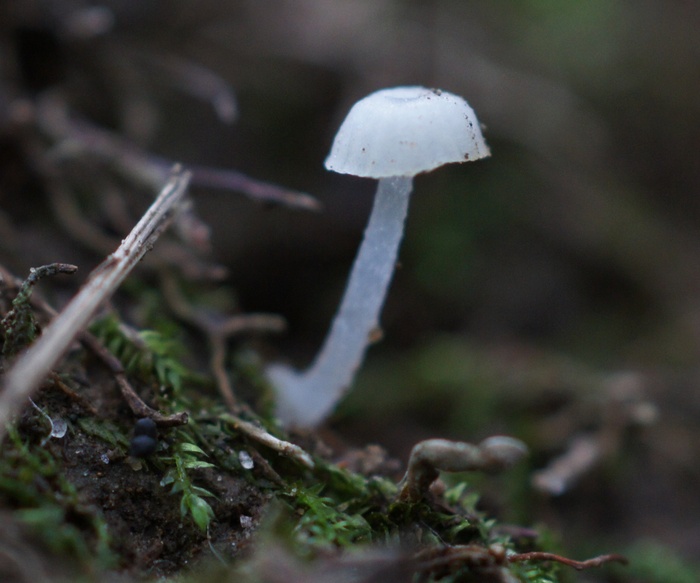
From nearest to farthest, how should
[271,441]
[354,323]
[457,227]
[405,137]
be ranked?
[405,137], [271,441], [354,323], [457,227]

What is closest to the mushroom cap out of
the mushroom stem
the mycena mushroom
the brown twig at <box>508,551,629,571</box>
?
the mycena mushroom

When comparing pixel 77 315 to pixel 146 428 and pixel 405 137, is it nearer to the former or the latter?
pixel 146 428

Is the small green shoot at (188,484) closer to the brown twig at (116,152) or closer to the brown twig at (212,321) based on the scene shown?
the brown twig at (212,321)

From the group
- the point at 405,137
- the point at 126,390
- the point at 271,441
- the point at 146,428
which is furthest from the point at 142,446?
the point at 405,137

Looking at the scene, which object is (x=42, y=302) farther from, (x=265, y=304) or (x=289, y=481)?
(x=265, y=304)

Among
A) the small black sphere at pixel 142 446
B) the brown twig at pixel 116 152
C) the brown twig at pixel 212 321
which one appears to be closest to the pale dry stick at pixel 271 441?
the small black sphere at pixel 142 446
